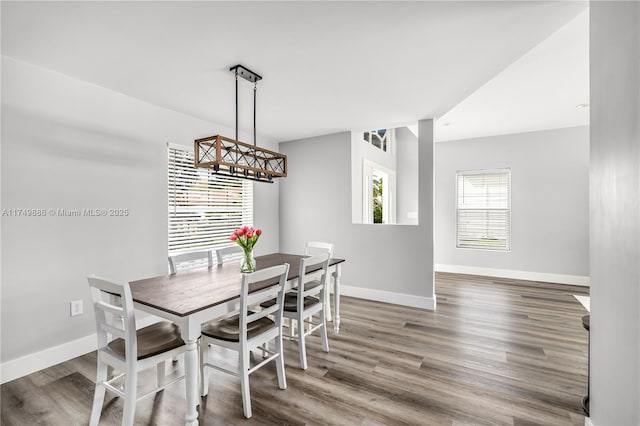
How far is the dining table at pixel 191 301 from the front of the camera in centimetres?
163

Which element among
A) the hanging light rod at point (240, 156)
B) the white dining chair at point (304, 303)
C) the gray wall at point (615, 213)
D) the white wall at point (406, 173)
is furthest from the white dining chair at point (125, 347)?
the white wall at point (406, 173)

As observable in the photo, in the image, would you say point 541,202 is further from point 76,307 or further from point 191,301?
point 76,307

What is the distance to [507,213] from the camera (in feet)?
18.1

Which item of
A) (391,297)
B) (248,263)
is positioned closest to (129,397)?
(248,263)

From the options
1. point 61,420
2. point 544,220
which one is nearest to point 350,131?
point 544,220

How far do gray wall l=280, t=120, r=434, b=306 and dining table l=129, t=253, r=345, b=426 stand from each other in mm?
1877

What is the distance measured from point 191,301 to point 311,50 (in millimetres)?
1888

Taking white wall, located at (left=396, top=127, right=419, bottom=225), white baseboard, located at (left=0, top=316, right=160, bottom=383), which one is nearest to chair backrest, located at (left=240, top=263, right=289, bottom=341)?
white baseboard, located at (left=0, top=316, right=160, bottom=383)

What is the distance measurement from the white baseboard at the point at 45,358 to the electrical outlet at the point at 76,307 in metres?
0.24

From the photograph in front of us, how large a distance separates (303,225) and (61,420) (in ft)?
11.2

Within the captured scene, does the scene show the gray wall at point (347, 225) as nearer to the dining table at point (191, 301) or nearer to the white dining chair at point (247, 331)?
the dining table at point (191, 301)

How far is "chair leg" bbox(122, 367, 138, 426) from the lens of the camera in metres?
1.57

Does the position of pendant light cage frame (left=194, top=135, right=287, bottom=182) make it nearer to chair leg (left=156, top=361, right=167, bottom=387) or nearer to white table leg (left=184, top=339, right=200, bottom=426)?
white table leg (left=184, top=339, right=200, bottom=426)

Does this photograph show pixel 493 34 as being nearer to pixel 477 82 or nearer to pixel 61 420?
pixel 477 82
